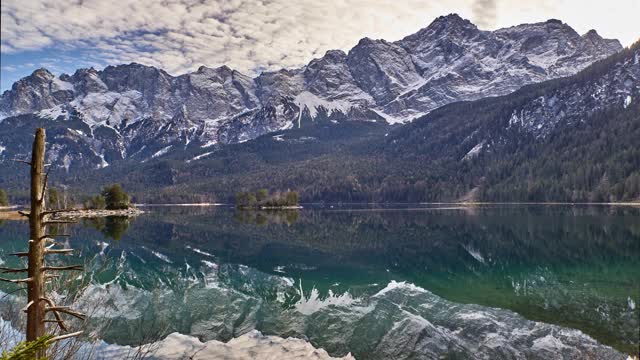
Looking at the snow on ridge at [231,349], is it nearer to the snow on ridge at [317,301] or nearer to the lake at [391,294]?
the lake at [391,294]

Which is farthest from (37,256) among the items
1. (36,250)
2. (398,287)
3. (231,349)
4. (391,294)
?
(398,287)

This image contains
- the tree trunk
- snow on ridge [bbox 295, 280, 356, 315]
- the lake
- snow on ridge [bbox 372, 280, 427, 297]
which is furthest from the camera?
snow on ridge [bbox 372, 280, 427, 297]

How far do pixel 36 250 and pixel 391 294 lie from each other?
105 feet

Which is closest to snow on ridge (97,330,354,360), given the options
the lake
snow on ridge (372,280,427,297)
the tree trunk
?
the lake

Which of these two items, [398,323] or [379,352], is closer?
[379,352]

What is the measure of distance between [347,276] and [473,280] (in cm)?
1152

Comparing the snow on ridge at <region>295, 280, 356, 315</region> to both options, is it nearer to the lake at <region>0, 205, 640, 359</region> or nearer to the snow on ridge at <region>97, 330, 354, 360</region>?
the lake at <region>0, 205, 640, 359</region>

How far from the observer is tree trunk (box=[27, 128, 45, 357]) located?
8.39 metres

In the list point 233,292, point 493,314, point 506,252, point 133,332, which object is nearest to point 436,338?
point 493,314

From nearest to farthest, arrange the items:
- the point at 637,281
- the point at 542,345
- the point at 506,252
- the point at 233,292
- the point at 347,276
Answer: the point at 542,345 < the point at 637,281 < the point at 233,292 < the point at 347,276 < the point at 506,252

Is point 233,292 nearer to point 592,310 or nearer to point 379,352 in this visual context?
point 379,352

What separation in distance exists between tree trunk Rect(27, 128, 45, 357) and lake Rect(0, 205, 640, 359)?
313 cm

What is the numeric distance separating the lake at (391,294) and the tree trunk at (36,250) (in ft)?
10.3

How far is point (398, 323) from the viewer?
1155 inches
